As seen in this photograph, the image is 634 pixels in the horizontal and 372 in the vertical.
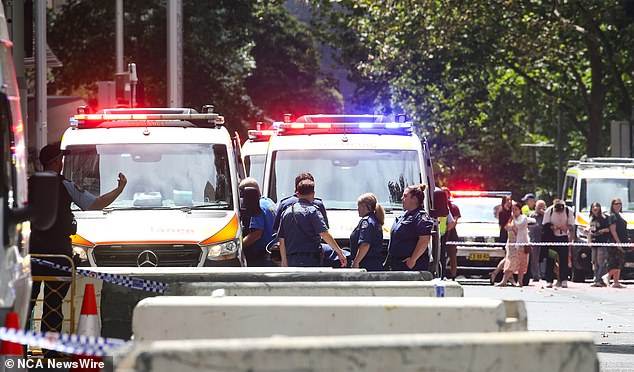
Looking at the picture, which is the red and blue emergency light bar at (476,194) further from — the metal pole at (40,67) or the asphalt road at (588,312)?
the metal pole at (40,67)

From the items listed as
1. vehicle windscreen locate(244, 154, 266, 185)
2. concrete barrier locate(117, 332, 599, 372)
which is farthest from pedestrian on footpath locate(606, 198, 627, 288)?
concrete barrier locate(117, 332, 599, 372)

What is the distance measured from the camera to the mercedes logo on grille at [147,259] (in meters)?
13.8

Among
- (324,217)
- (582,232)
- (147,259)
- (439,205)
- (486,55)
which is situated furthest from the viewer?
(486,55)

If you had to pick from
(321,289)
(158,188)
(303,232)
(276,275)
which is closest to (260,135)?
(158,188)

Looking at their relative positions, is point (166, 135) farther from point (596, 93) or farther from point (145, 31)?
point (145, 31)

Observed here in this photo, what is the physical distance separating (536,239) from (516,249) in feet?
10.7

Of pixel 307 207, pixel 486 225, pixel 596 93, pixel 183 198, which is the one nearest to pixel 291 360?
pixel 307 207

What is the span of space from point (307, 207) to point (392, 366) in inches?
356

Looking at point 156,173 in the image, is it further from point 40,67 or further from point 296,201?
point 40,67

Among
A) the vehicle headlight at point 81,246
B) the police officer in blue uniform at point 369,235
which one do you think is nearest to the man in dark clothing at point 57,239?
the vehicle headlight at point 81,246

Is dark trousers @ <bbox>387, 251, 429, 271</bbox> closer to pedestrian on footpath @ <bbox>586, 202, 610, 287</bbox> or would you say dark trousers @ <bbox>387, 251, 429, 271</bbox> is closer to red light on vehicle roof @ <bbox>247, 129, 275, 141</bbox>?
red light on vehicle roof @ <bbox>247, 129, 275, 141</bbox>

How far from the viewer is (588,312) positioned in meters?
18.8

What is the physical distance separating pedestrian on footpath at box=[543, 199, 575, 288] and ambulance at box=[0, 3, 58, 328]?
18975 mm

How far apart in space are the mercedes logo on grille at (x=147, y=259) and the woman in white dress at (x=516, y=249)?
1182cm
